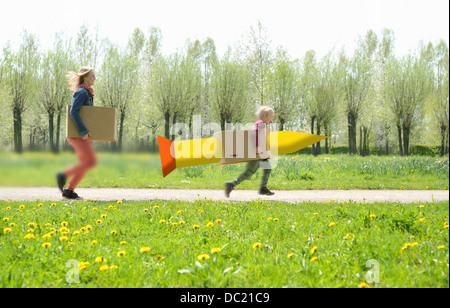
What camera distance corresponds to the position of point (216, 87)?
7.20 m

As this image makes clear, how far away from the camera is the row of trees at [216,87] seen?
18.4 feet

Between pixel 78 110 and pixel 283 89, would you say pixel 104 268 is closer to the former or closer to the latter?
pixel 78 110

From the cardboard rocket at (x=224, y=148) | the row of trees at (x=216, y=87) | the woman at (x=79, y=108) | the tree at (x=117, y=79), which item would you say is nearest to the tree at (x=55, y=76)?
the row of trees at (x=216, y=87)

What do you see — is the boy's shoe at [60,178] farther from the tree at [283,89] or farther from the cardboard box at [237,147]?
the tree at [283,89]

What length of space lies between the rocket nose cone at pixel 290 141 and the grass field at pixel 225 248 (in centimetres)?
92

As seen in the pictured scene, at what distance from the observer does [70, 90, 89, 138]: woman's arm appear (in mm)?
Result: 3934

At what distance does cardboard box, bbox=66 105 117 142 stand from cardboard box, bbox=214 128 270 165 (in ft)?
4.53

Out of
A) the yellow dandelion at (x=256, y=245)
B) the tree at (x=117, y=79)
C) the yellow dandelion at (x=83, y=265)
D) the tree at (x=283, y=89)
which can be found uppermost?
the tree at (x=117, y=79)

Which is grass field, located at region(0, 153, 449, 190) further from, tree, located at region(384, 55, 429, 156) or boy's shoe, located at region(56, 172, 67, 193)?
tree, located at region(384, 55, 429, 156)

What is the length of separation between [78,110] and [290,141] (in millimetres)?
2467

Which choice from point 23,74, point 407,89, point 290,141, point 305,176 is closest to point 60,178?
point 290,141

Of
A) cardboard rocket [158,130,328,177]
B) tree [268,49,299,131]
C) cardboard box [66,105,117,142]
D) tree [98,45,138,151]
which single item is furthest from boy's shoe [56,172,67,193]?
tree [98,45,138,151]

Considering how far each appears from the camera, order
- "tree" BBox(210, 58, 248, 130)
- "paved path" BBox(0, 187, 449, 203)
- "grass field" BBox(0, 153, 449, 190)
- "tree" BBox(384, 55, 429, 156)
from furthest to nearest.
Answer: "tree" BBox(384, 55, 429, 156) < "grass field" BBox(0, 153, 449, 190) < "paved path" BBox(0, 187, 449, 203) < "tree" BBox(210, 58, 248, 130)
